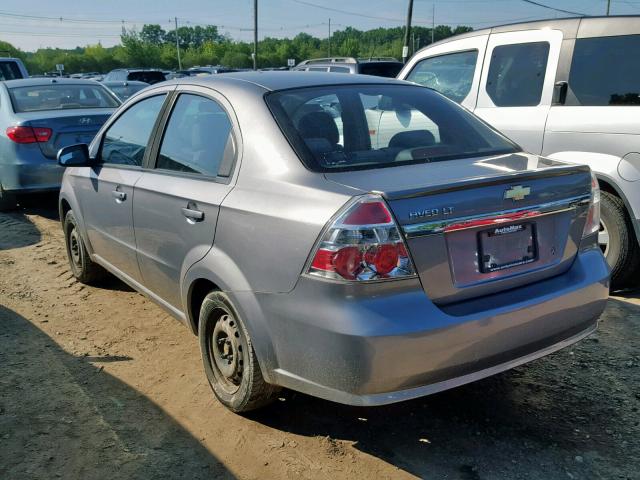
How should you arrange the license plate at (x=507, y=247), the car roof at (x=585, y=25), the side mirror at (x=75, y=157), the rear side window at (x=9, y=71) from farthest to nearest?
the rear side window at (x=9, y=71)
the car roof at (x=585, y=25)
the side mirror at (x=75, y=157)
the license plate at (x=507, y=247)

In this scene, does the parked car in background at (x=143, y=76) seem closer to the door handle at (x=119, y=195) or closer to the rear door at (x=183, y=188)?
the door handle at (x=119, y=195)

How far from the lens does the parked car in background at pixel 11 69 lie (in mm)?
13641

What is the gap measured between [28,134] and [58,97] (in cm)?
109

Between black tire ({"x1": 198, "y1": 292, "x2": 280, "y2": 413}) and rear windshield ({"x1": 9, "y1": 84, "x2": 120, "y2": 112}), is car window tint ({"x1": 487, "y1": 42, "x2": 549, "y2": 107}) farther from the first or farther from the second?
rear windshield ({"x1": 9, "y1": 84, "x2": 120, "y2": 112})

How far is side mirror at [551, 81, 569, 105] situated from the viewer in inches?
191

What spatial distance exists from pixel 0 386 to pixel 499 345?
2757 mm

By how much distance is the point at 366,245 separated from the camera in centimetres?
232

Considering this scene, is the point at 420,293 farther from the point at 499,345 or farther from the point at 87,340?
the point at 87,340

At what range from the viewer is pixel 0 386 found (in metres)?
3.47

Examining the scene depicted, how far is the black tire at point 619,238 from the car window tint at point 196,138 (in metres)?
3.08

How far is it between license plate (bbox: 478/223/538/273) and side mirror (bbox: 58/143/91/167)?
3.03 metres

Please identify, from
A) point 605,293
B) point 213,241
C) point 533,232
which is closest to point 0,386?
point 213,241

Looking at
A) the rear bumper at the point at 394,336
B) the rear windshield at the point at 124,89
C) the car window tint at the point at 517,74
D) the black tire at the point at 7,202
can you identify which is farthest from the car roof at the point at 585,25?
the rear windshield at the point at 124,89

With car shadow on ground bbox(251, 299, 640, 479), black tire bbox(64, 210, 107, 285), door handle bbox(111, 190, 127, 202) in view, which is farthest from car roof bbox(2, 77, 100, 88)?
car shadow on ground bbox(251, 299, 640, 479)
